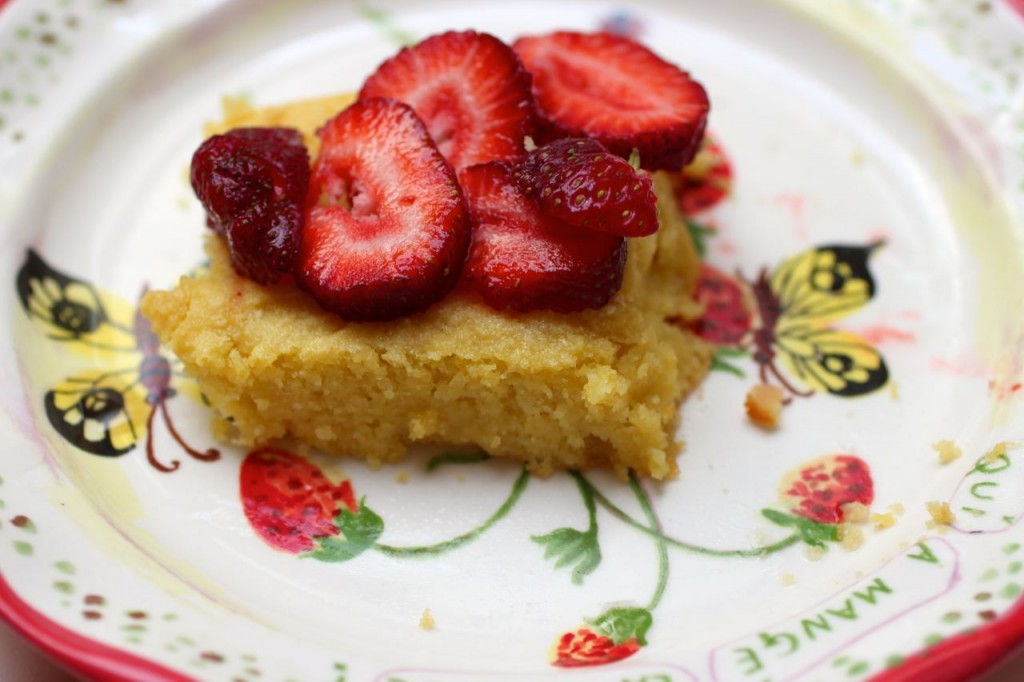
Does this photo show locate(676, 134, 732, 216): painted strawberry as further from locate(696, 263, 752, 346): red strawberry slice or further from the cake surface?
the cake surface

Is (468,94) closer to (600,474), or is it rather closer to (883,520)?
(600,474)

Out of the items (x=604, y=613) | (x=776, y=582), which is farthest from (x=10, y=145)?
(x=776, y=582)

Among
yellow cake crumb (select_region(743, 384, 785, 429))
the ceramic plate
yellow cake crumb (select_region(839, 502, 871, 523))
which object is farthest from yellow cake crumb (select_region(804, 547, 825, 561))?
yellow cake crumb (select_region(743, 384, 785, 429))

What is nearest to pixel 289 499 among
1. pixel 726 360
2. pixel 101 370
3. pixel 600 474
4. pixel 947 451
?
pixel 101 370

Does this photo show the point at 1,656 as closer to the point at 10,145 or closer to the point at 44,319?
the point at 44,319

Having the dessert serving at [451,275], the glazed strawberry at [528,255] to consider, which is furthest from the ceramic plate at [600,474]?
the glazed strawberry at [528,255]

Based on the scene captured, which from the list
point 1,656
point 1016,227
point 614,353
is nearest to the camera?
point 1,656
